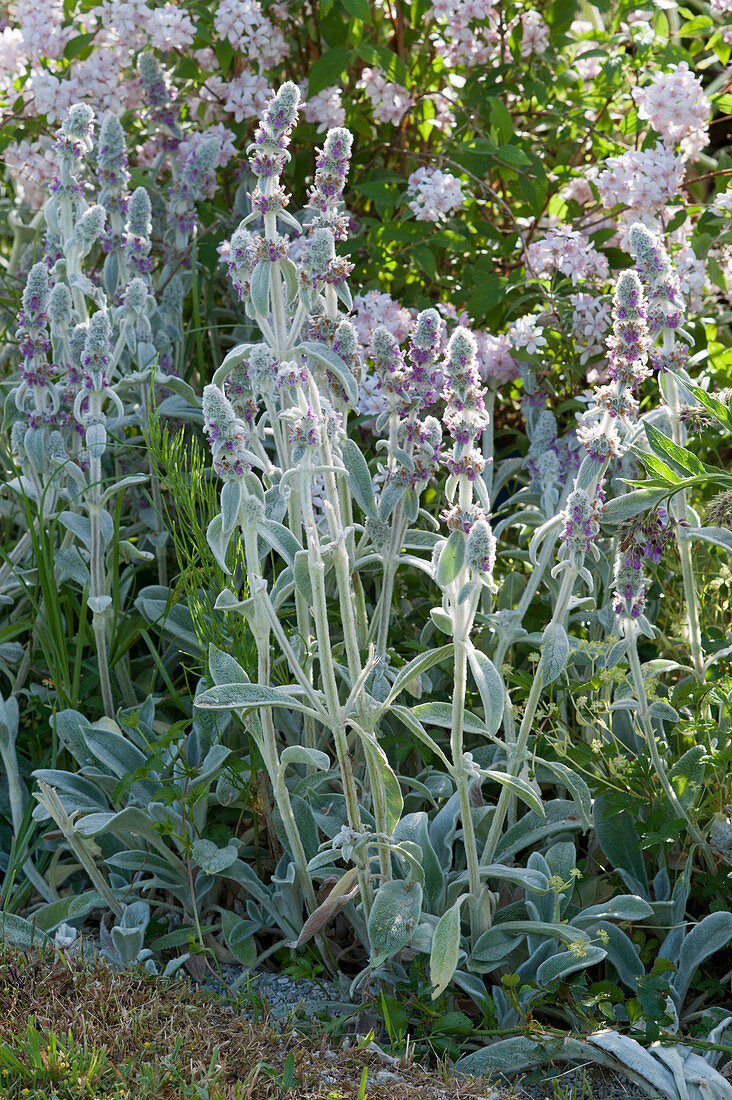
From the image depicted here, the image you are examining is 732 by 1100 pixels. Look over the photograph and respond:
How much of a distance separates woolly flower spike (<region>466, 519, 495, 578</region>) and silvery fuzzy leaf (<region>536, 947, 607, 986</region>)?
59cm

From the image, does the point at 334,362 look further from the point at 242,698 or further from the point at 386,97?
the point at 386,97

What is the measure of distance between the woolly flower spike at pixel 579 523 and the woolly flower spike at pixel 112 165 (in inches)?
54.9

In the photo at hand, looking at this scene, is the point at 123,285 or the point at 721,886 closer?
the point at 721,886

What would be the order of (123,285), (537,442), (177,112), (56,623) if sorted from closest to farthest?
(56,623) < (537,442) < (123,285) < (177,112)

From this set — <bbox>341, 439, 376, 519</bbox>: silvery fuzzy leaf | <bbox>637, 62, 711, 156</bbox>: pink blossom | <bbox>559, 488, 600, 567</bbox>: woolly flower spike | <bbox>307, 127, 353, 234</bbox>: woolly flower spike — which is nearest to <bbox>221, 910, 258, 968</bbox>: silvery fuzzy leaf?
<bbox>341, 439, 376, 519</bbox>: silvery fuzzy leaf

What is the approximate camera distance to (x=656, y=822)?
173 cm

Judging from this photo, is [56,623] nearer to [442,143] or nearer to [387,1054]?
[387,1054]

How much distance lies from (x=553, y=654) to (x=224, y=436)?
568 millimetres

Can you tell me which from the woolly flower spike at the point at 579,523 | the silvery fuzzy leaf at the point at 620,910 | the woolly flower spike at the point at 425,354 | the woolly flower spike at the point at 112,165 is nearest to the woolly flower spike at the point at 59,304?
the woolly flower spike at the point at 112,165

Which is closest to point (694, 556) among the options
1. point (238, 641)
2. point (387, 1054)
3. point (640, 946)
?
point (640, 946)

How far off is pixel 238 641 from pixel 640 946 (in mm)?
829

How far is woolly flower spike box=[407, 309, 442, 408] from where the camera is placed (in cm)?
163

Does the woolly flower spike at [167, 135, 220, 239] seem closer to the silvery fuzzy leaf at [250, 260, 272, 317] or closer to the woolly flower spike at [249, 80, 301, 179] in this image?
the woolly flower spike at [249, 80, 301, 179]

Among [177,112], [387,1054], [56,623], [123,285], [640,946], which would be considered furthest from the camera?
[177,112]
